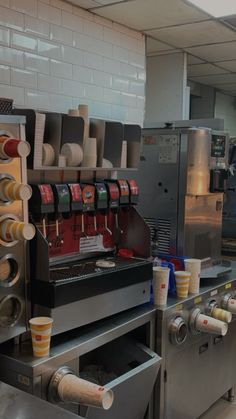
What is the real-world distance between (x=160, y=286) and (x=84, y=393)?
811mm

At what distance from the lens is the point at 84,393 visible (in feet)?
5.15

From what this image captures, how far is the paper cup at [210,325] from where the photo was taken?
2.30m

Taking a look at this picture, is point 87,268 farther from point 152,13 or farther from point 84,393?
point 152,13

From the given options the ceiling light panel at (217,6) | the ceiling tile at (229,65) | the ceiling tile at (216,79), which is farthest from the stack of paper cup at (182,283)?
the ceiling tile at (216,79)

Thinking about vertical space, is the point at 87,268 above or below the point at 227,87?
below

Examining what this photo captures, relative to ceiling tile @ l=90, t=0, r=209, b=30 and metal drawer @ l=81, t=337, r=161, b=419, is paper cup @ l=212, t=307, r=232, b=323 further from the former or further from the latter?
ceiling tile @ l=90, t=0, r=209, b=30

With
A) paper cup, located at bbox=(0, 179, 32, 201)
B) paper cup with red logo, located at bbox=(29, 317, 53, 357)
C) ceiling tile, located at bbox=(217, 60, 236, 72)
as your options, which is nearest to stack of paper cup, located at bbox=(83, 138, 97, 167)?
paper cup, located at bbox=(0, 179, 32, 201)

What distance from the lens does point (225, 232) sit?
4277mm

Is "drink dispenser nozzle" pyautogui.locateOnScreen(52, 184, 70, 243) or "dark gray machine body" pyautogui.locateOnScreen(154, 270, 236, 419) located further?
"dark gray machine body" pyautogui.locateOnScreen(154, 270, 236, 419)

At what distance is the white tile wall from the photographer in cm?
231

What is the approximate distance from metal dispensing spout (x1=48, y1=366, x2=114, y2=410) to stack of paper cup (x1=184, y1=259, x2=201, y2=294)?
96 cm

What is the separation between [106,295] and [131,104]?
5.04 ft

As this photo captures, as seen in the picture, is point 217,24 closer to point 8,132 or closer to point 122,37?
point 122,37

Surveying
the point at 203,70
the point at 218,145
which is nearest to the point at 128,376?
the point at 218,145
